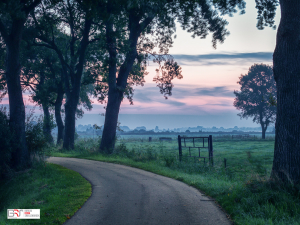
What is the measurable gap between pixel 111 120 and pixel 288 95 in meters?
16.3

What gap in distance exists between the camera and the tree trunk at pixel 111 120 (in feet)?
72.4

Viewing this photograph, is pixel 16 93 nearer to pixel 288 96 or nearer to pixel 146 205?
pixel 146 205

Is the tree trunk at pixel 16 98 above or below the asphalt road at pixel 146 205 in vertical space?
above

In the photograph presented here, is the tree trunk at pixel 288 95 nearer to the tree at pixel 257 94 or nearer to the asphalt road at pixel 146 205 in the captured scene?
the asphalt road at pixel 146 205

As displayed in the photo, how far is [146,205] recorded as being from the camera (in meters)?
7.30

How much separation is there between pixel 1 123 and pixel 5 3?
20.7 ft

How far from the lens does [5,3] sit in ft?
41.3

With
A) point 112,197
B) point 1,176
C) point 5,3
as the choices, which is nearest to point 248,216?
point 112,197

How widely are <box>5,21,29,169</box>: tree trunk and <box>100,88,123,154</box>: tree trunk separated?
854 cm

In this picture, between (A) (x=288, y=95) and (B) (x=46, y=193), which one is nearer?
(A) (x=288, y=95)

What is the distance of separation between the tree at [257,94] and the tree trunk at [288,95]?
2031 inches

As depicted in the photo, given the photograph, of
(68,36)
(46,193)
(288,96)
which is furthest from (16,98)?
(68,36)

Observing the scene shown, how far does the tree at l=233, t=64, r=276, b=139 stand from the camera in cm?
5652

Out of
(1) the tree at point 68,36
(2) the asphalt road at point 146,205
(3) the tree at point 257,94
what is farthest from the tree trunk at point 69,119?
(3) the tree at point 257,94
